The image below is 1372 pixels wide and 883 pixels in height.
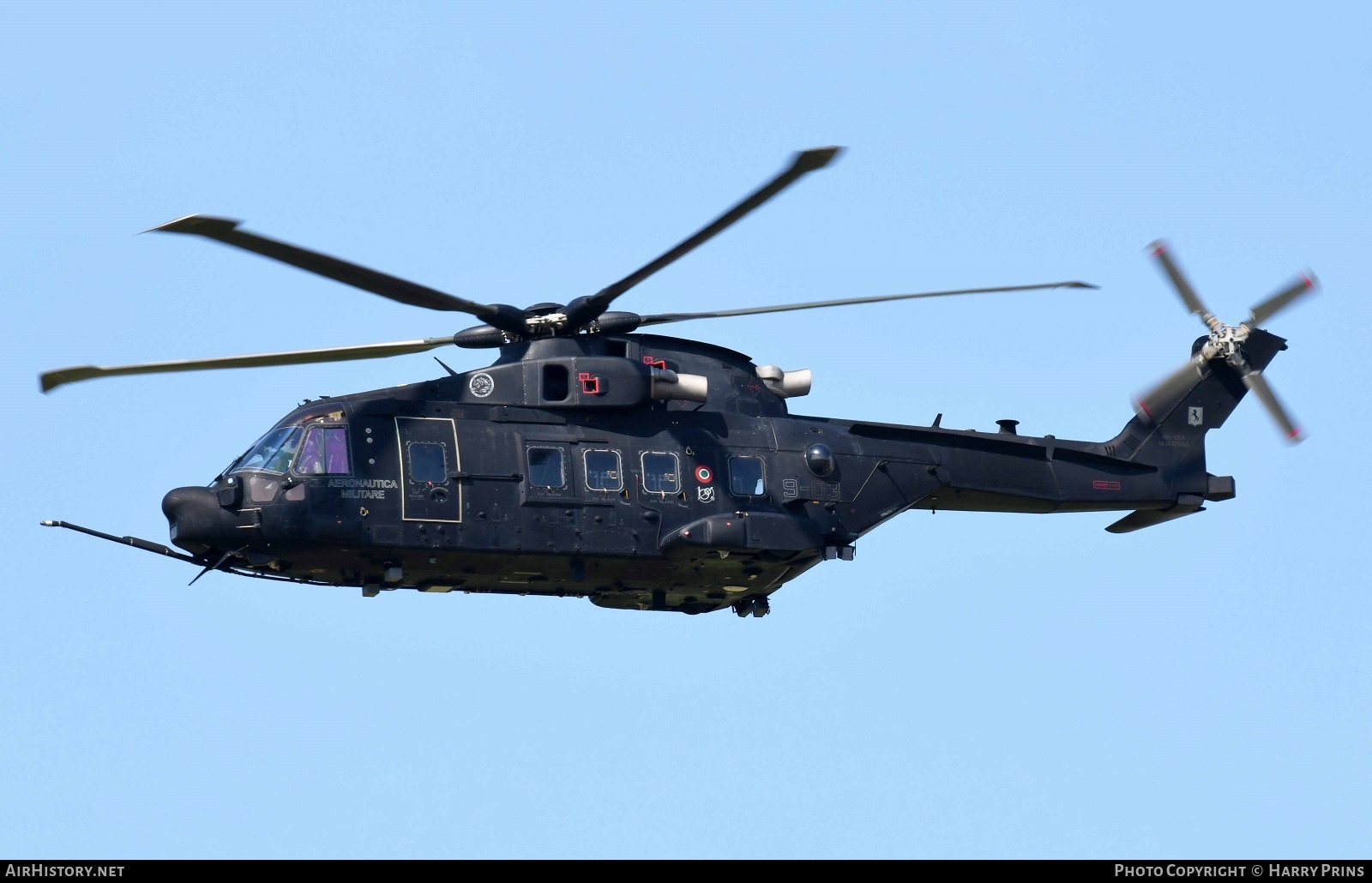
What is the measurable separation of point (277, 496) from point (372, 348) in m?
3.54

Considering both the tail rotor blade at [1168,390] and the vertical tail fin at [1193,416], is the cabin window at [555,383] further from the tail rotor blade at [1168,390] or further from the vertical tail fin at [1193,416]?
the tail rotor blade at [1168,390]

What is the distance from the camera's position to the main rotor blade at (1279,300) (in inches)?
1560

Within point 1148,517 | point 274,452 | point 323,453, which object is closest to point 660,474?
point 323,453

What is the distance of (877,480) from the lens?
120 ft

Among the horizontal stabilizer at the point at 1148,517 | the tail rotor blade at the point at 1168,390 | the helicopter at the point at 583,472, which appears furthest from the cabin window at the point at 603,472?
the tail rotor blade at the point at 1168,390

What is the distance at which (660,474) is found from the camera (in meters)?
34.6

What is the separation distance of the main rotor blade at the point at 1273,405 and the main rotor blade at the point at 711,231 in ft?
41.2

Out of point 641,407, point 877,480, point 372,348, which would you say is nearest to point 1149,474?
point 877,480

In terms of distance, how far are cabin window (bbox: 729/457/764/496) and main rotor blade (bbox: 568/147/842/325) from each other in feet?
11.4

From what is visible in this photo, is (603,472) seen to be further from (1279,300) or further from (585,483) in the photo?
(1279,300)

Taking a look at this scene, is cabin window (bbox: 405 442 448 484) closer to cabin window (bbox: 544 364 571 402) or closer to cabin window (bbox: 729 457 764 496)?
cabin window (bbox: 544 364 571 402)

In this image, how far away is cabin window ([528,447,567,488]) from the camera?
33844mm
